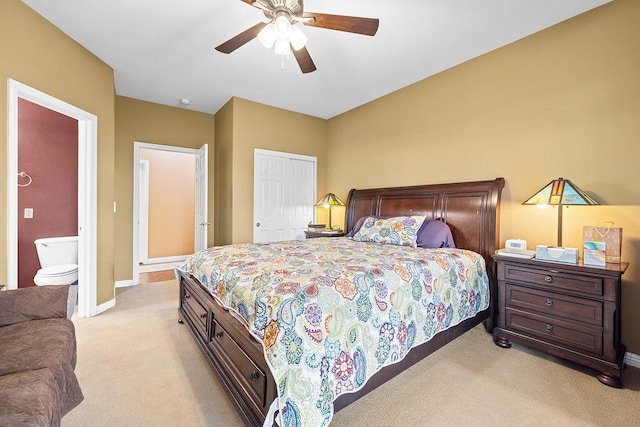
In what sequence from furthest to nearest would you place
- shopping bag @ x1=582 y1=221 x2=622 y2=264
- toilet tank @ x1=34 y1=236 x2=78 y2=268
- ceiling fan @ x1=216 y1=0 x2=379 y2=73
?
toilet tank @ x1=34 y1=236 x2=78 y2=268, shopping bag @ x1=582 y1=221 x2=622 y2=264, ceiling fan @ x1=216 y1=0 x2=379 y2=73

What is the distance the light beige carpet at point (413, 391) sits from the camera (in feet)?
5.31

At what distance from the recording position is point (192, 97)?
418cm

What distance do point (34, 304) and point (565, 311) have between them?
3.63 metres

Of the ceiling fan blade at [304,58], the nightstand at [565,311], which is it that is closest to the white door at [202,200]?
the ceiling fan blade at [304,58]

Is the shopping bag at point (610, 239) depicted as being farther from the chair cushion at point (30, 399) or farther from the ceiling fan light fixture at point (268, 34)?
the chair cushion at point (30, 399)

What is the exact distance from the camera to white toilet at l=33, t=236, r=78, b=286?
3097 mm

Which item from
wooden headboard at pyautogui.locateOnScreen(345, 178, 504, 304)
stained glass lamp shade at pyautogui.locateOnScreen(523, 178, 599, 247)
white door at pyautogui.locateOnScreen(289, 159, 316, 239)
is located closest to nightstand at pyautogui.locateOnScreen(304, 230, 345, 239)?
white door at pyautogui.locateOnScreen(289, 159, 316, 239)

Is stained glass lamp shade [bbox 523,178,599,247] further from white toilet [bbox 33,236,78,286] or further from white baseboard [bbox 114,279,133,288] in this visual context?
white baseboard [bbox 114,279,133,288]

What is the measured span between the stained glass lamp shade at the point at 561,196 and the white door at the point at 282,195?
11.1ft

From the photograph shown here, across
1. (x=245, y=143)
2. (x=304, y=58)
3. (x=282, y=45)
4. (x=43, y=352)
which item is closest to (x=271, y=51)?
(x=304, y=58)

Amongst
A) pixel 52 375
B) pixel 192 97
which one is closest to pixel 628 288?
pixel 52 375

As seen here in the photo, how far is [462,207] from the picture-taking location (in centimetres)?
306

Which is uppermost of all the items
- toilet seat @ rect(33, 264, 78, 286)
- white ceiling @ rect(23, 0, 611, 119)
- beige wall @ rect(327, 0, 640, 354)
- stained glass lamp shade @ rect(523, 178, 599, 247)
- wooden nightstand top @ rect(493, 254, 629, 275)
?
white ceiling @ rect(23, 0, 611, 119)

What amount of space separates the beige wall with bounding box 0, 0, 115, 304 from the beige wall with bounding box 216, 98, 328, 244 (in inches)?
58.0
